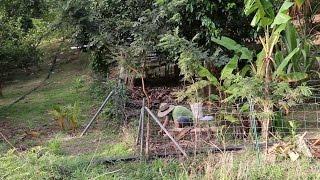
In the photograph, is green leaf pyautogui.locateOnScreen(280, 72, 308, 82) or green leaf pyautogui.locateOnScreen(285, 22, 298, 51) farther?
green leaf pyautogui.locateOnScreen(285, 22, 298, 51)

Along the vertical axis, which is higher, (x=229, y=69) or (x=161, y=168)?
(x=229, y=69)

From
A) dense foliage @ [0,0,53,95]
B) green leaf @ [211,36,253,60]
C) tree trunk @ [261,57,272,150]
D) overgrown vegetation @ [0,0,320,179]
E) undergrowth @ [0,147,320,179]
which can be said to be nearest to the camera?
undergrowth @ [0,147,320,179]

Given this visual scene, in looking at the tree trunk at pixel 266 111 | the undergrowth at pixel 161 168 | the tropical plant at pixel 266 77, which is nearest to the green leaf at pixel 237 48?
the tropical plant at pixel 266 77

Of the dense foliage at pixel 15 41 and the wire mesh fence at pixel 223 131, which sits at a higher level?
the dense foliage at pixel 15 41

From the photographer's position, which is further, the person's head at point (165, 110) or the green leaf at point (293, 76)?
the person's head at point (165, 110)

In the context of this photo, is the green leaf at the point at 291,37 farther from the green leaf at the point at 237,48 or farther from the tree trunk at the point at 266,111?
the tree trunk at the point at 266,111

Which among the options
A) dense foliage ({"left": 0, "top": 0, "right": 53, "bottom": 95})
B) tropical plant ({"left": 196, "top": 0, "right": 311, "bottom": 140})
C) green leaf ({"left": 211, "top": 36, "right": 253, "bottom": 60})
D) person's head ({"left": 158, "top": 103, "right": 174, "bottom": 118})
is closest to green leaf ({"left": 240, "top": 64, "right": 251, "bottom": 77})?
tropical plant ({"left": 196, "top": 0, "right": 311, "bottom": 140})

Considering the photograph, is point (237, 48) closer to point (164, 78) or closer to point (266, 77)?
point (266, 77)

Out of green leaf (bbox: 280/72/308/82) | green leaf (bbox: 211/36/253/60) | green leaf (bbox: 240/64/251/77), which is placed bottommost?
green leaf (bbox: 280/72/308/82)

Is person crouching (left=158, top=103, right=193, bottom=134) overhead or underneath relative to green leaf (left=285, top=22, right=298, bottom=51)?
underneath

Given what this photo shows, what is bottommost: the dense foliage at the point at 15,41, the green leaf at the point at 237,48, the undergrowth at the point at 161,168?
the undergrowth at the point at 161,168

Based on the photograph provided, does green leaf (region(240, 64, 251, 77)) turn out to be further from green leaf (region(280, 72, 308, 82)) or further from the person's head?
the person's head

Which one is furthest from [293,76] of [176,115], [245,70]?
[176,115]

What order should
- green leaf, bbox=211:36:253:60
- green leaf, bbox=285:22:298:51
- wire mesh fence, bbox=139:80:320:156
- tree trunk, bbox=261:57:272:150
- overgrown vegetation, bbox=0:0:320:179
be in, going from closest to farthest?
overgrown vegetation, bbox=0:0:320:179 < tree trunk, bbox=261:57:272:150 < wire mesh fence, bbox=139:80:320:156 < green leaf, bbox=211:36:253:60 < green leaf, bbox=285:22:298:51
